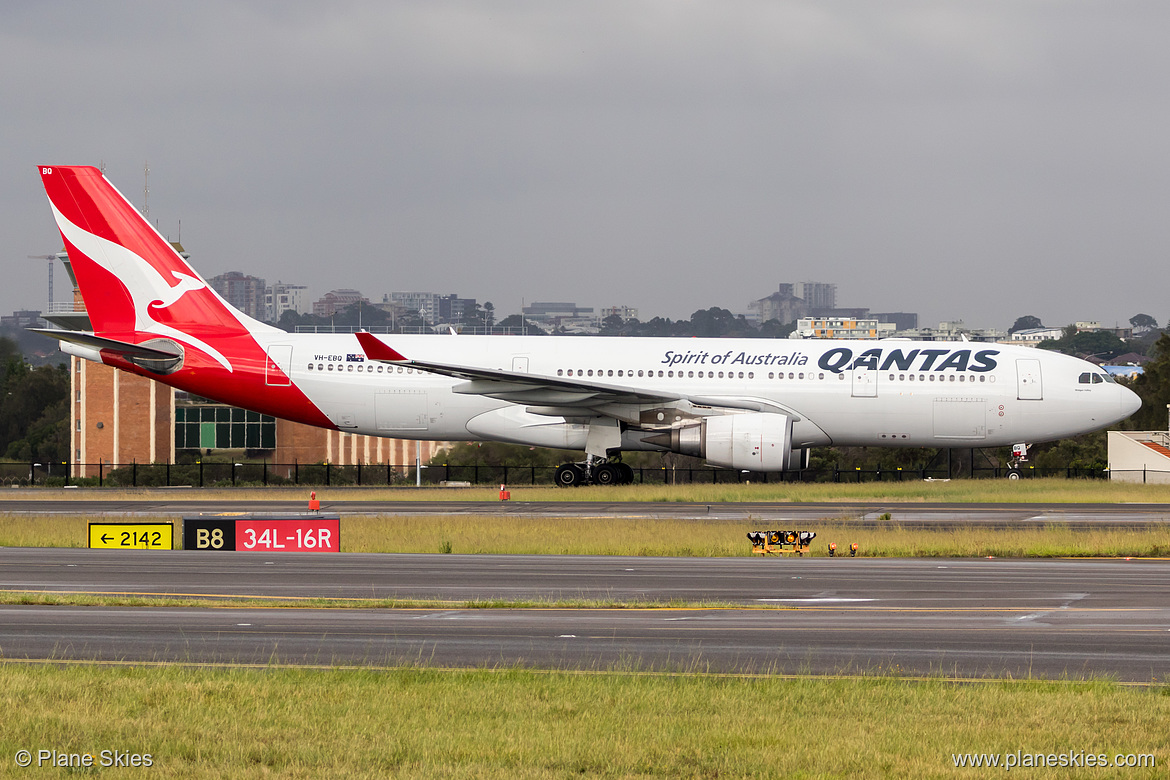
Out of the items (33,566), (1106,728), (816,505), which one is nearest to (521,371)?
(816,505)

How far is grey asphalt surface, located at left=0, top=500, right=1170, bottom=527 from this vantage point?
86.1 feet

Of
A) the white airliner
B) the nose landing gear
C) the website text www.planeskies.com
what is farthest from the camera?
the nose landing gear

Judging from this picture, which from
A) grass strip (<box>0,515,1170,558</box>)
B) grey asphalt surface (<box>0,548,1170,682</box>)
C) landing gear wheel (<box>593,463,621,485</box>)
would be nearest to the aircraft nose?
grass strip (<box>0,515,1170,558</box>)

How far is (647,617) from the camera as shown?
551 inches

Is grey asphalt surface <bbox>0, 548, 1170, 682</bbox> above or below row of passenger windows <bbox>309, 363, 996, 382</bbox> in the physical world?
below

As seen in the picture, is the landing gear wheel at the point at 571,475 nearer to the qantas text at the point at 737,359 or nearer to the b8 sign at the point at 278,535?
the qantas text at the point at 737,359

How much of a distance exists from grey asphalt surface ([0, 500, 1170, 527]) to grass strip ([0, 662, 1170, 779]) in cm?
1596

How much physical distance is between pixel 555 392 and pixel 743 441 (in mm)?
5243

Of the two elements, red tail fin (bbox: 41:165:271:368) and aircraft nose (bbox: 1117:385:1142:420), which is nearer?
aircraft nose (bbox: 1117:385:1142:420)

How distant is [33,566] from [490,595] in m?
8.11

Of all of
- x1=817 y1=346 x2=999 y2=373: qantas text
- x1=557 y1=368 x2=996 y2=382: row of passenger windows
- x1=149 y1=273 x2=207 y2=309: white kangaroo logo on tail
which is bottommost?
x1=557 y1=368 x2=996 y2=382: row of passenger windows

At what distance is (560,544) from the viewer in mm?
22531

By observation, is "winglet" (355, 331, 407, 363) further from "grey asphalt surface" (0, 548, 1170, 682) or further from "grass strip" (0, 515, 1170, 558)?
"grey asphalt surface" (0, 548, 1170, 682)

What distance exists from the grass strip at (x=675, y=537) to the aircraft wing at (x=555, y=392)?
7.37 m
